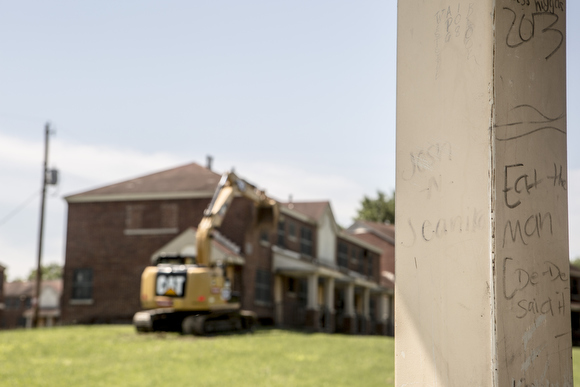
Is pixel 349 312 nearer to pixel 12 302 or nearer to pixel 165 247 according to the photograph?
pixel 165 247

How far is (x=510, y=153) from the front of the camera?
3.41m

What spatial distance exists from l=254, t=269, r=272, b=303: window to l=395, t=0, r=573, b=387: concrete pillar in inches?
1153

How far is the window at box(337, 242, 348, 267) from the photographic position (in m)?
42.0

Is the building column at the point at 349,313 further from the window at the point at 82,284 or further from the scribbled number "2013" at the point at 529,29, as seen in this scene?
the scribbled number "2013" at the point at 529,29

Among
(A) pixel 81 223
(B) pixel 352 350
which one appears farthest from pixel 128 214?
(B) pixel 352 350

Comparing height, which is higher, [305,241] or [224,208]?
[224,208]

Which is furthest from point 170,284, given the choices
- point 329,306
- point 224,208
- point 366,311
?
point 366,311

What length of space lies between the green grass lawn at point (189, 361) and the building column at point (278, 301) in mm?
12420

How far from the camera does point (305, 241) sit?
3800 centimetres

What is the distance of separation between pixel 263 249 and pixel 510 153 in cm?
3050

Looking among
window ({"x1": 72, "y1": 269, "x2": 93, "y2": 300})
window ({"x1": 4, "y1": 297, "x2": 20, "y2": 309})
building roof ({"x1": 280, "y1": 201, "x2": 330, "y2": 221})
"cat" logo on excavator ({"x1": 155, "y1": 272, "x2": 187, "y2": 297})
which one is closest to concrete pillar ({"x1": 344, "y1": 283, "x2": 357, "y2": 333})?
building roof ({"x1": 280, "y1": 201, "x2": 330, "y2": 221})

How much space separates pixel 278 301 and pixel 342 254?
8.83 meters

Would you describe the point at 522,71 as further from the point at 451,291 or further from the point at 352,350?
the point at 352,350

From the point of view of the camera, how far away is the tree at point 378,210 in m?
37.7
